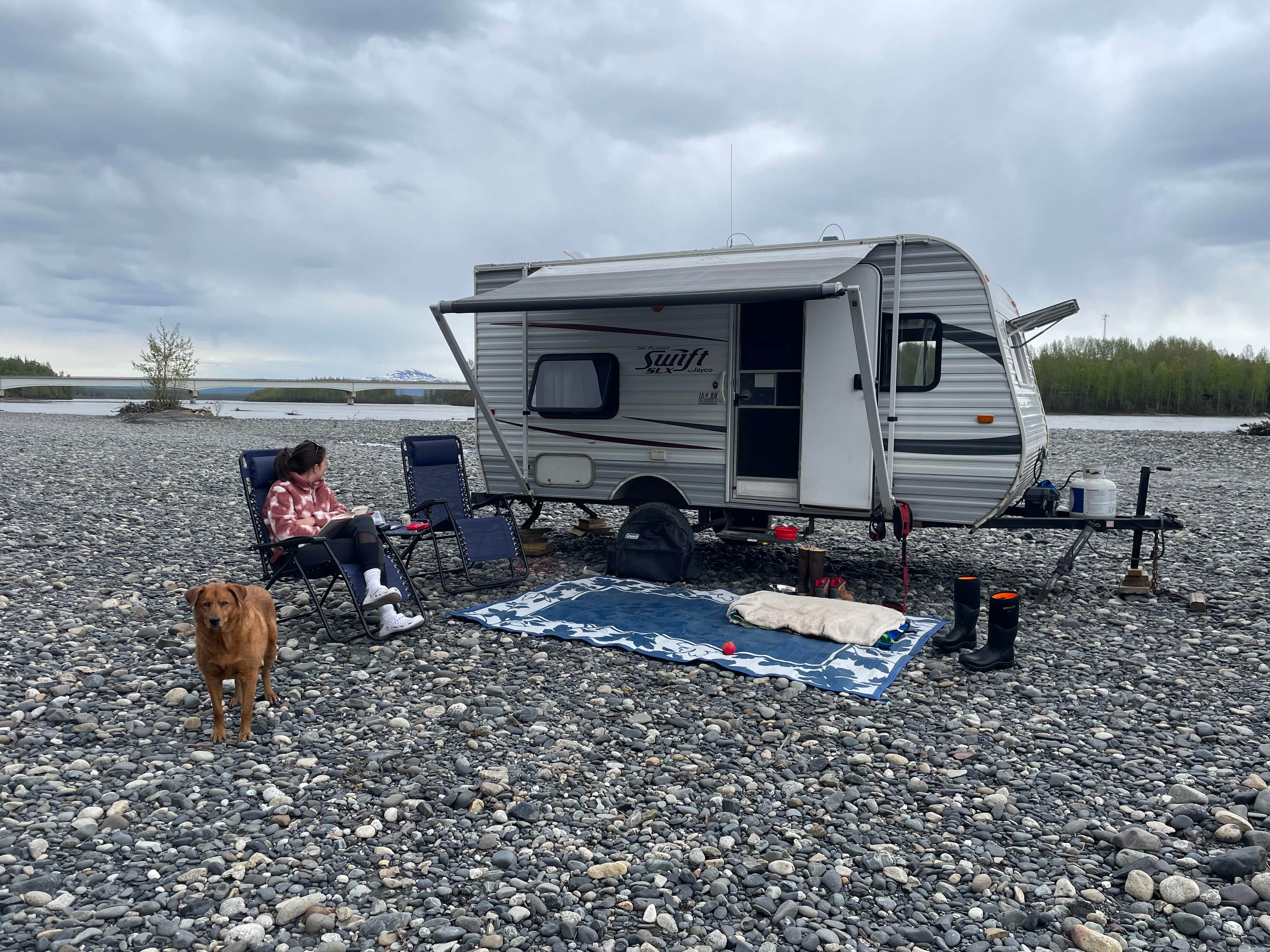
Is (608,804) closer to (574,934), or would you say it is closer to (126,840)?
(574,934)

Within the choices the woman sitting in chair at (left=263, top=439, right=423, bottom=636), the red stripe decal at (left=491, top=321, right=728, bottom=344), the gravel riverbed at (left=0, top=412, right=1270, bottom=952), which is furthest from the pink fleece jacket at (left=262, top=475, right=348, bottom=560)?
the red stripe decal at (left=491, top=321, right=728, bottom=344)

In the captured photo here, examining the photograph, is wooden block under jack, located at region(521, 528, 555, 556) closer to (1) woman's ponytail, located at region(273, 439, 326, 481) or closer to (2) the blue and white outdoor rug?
(2) the blue and white outdoor rug

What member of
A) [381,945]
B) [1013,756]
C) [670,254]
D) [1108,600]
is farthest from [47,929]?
[1108,600]

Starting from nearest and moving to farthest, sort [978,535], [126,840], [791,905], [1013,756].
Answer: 1. [791,905]
2. [126,840]
3. [1013,756]
4. [978,535]

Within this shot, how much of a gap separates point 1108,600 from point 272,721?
226 inches

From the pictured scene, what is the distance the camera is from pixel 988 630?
490 centimetres

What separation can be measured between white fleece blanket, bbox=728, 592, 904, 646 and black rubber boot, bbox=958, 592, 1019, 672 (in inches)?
22.4

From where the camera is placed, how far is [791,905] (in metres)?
2.61

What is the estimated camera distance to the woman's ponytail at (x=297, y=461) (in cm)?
526

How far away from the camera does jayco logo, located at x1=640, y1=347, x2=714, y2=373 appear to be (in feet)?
22.4

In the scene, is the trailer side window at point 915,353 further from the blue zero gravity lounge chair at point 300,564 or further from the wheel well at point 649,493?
the blue zero gravity lounge chair at point 300,564

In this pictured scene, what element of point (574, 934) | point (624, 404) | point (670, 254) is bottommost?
point (574, 934)

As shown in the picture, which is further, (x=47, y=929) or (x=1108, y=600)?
(x=1108, y=600)

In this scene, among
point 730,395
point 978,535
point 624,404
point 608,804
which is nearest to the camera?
point 608,804
